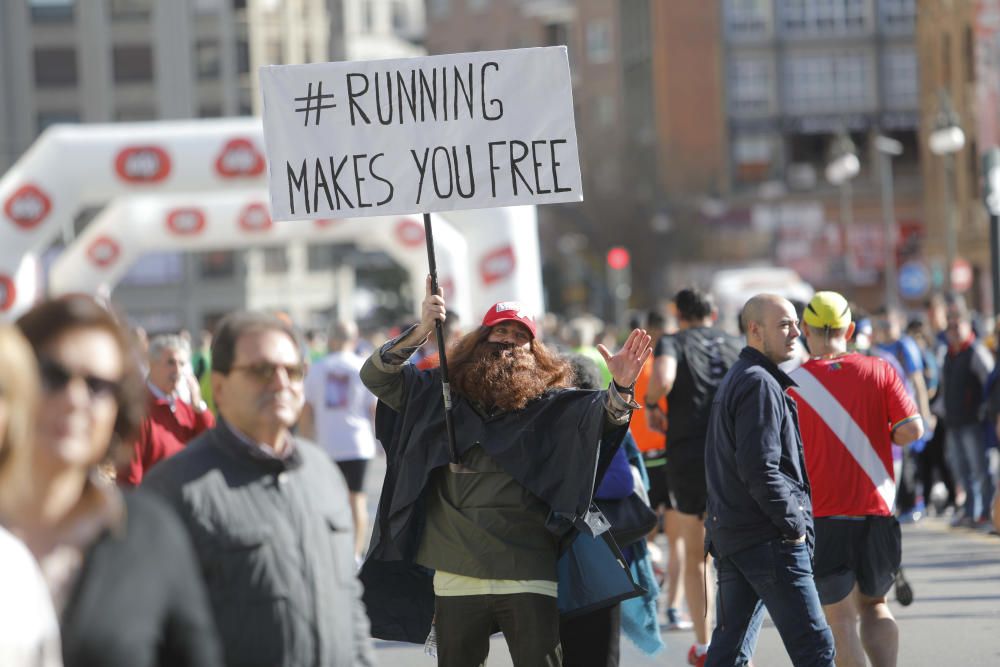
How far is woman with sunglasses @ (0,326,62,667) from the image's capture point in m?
2.74

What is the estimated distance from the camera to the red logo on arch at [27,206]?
2102cm

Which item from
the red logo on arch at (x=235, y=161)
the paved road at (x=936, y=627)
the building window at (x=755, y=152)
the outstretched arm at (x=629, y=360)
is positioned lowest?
the paved road at (x=936, y=627)

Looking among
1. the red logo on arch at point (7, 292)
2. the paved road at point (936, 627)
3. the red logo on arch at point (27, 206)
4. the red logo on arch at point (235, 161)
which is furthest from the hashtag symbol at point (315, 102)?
the red logo on arch at point (235, 161)

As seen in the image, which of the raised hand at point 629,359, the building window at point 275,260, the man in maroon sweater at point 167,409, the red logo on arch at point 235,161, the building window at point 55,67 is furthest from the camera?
the building window at point 275,260

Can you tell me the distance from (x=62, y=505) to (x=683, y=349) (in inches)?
259

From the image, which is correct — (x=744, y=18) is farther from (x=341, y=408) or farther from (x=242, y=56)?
(x=341, y=408)

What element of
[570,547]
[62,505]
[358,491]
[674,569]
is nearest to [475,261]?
[358,491]

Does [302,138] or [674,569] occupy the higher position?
[302,138]

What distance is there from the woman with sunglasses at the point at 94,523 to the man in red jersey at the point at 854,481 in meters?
4.42

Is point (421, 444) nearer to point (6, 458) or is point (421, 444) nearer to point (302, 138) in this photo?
point (302, 138)

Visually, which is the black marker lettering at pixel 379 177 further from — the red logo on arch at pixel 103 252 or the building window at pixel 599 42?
the building window at pixel 599 42

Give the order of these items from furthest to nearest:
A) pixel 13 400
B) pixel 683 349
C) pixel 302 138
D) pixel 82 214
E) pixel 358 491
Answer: pixel 82 214
pixel 358 491
pixel 683 349
pixel 302 138
pixel 13 400

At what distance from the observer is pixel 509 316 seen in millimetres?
6051

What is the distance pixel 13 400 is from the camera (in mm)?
2787
